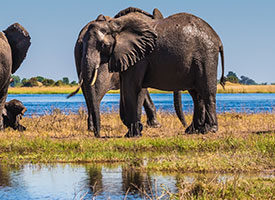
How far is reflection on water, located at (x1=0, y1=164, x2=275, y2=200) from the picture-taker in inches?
324

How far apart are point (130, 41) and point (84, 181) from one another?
14.9ft

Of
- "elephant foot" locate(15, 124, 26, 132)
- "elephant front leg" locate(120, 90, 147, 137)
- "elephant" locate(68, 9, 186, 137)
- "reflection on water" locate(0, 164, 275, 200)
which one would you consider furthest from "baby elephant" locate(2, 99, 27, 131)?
"reflection on water" locate(0, 164, 275, 200)

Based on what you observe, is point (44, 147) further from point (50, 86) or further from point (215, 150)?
point (50, 86)

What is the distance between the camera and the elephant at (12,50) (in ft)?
47.1

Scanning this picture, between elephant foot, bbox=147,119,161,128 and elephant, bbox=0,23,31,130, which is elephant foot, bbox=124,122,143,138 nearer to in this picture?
elephant foot, bbox=147,119,161,128

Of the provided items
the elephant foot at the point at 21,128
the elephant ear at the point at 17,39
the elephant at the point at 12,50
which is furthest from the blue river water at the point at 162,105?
the elephant ear at the point at 17,39

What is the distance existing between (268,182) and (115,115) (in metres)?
10.9

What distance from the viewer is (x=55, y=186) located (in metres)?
8.81

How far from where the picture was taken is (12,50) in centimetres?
1534

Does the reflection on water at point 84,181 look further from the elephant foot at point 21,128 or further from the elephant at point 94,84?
the elephant foot at point 21,128

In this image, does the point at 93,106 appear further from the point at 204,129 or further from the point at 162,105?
the point at 162,105

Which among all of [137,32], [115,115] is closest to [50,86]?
[115,115]

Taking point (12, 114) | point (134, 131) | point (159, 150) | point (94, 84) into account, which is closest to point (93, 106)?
point (94, 84)

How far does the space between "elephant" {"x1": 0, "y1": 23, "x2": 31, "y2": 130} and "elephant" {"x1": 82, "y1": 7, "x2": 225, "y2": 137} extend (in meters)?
2.78
